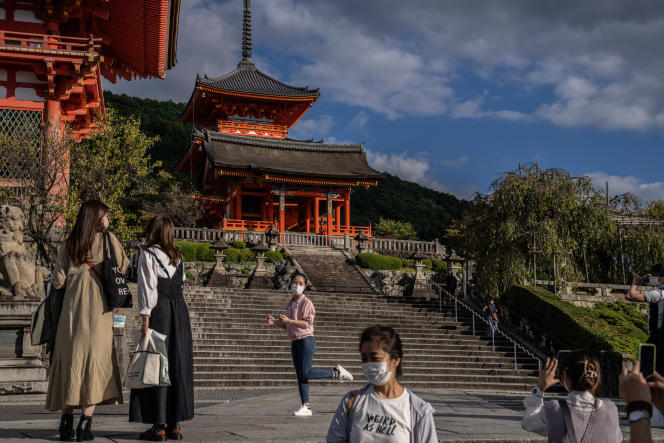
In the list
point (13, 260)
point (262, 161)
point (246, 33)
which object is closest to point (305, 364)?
point (13, 260)

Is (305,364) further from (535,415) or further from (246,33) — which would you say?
(246,33)

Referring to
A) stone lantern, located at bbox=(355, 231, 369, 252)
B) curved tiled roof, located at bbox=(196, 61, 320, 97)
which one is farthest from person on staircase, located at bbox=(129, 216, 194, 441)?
curved tiled roof, located at bbox=(196, 61, 320, 97)

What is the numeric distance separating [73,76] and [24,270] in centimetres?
1050

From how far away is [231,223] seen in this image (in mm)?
31359

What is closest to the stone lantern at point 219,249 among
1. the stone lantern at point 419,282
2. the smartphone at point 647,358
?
the stone lantern at point 419,282

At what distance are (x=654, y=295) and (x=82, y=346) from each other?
5281mm

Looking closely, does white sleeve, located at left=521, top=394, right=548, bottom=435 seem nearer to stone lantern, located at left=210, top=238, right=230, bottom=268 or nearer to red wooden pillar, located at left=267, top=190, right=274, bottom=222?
stone lantern, located at left=210, top=238, right=230, bottom=268

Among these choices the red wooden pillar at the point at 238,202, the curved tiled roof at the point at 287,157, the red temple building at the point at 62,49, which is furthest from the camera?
the red wooden pillar at the point at 238,202

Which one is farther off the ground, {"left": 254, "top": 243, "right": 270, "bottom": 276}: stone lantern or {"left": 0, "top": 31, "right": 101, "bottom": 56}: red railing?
{"left": 0, "top": 31, "right": 101, "bottom": 56}: red railing

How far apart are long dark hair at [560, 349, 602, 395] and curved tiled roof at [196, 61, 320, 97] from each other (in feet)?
116

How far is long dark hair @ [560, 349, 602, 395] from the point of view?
312 cm

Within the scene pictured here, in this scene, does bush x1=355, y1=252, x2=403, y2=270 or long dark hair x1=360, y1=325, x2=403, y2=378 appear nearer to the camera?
long dark hair x1=360, y1=325, x2=403, y2=378

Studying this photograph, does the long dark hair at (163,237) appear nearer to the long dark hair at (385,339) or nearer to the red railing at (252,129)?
the long dark hair at (385,339)

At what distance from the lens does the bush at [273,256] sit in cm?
2655
